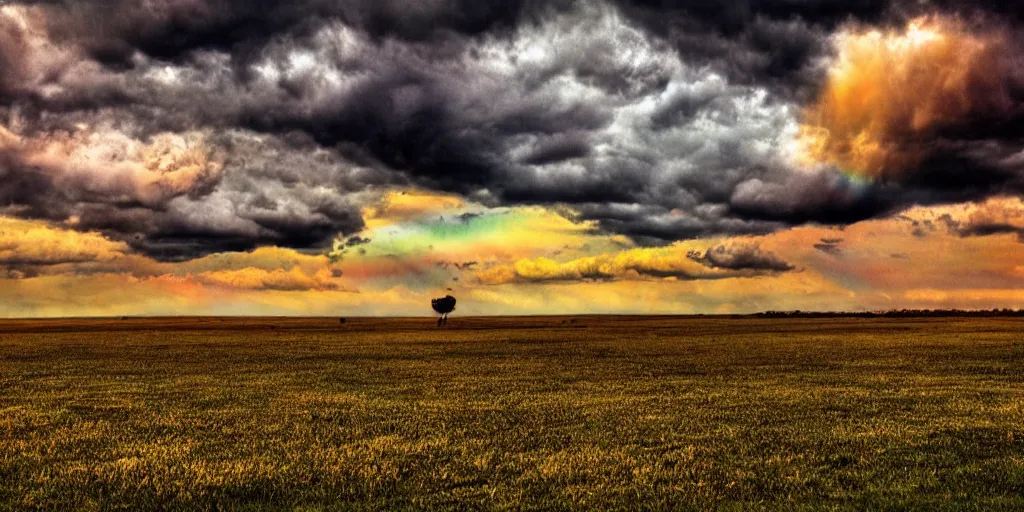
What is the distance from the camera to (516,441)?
1709 centimetres

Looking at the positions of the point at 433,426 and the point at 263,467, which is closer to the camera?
the point at 263,467

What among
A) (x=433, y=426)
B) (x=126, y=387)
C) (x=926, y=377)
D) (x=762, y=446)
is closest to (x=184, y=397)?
(x=126, y=387)

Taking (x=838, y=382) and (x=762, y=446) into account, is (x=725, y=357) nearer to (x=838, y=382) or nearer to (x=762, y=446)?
(x=838, y=382)

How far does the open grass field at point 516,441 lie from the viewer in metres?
12.3

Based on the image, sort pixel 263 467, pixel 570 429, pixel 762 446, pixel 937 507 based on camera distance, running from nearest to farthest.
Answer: pixel 937 507 → pixel 263 467 → pixel 762 446 → pixel 570 429

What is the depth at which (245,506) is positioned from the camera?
38.3 feet

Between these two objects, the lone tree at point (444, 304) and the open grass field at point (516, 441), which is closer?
the open grass field at point (516, 441)

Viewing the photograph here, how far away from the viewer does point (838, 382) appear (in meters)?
31.5

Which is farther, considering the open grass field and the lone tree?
the lone tree

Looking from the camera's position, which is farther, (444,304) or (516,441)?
(444,304)

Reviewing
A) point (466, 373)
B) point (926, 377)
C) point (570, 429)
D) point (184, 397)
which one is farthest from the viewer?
point (466, 373)

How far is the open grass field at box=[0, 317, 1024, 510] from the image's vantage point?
12297 mm

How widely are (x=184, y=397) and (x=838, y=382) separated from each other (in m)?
27.5

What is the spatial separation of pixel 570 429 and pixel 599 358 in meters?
29.7
